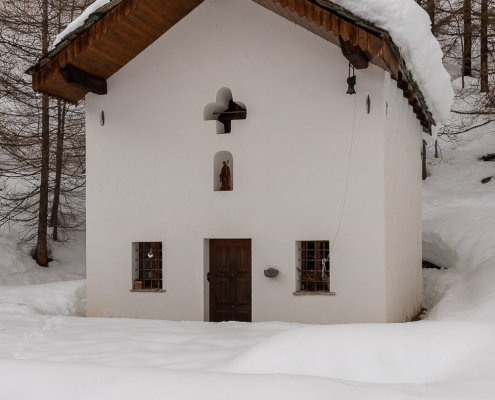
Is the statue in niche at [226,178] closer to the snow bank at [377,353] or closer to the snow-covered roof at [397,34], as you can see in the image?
the snow-covered roof at [397,34]

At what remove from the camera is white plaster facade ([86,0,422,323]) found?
30.7 ft

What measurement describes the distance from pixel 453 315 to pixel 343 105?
12.2 feet

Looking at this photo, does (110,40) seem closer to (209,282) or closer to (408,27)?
(209,282)

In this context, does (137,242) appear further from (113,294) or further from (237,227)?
(237,227)

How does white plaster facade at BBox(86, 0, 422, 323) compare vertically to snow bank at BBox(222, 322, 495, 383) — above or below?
above

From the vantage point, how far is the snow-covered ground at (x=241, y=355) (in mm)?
4523

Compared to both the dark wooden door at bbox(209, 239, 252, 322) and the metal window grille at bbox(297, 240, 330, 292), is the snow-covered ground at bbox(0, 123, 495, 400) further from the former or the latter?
the metal window grille at bbox(297, 240, 330, 292)

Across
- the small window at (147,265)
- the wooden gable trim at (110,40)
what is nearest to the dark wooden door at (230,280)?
the small window at (147,265)

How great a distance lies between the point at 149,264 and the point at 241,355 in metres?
5.07

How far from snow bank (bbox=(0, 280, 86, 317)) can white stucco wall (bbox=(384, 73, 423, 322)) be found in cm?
625

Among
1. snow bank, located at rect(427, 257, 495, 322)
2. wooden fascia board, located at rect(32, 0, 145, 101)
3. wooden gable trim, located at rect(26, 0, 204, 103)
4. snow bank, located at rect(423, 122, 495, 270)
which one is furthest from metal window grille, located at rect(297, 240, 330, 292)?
snow bank, located at rect(423, 122, 495, 270)

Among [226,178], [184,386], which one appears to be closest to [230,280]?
[226,178]

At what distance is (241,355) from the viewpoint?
20.3ft

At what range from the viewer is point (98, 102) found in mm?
10867
